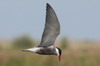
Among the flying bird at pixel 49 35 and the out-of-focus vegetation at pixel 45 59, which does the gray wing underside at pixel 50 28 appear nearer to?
the flying bird at pixel 49 35

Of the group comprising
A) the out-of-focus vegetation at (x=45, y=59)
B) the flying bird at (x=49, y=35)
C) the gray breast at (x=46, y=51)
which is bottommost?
the out-of-focus vegetation at (x=45, y=59)

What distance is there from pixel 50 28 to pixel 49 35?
0.80ft

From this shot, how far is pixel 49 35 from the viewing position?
11.7 meters

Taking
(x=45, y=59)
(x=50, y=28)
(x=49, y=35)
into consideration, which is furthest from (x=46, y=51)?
(x=45, y=59)

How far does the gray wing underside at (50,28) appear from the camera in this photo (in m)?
11.1

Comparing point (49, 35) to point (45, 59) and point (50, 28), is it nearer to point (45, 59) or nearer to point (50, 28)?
point (50, 28)

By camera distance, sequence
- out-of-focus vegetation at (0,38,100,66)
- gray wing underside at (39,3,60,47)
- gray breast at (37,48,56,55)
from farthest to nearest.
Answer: out-of-focus vegetation at (0,38,100,66)
gray breast at (37,48,56,55)
gray wing underside at (39,3,60,47)

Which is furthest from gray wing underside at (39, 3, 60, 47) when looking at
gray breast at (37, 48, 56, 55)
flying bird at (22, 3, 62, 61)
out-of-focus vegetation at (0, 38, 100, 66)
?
out-of-focus vegetation at (0, 38, 100, 66)

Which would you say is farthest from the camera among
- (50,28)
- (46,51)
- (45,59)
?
(45,59)

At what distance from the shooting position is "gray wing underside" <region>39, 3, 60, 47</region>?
1109 cm

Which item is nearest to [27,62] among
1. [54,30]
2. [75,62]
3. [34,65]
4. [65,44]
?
[34,65]

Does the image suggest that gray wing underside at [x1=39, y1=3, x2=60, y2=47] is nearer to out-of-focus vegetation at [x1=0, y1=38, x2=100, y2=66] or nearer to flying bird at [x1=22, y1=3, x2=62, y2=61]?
flying bird at [x1=22, y1=3, x2=62, y2=61]

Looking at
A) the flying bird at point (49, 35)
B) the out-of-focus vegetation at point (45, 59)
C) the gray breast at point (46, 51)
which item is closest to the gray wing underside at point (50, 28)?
the flying bird at point (49, 35)

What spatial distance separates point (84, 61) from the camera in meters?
15.5
